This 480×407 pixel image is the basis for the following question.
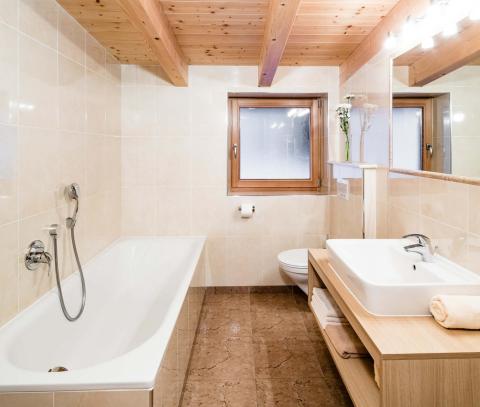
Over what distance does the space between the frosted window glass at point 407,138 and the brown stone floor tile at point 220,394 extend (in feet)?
4.92

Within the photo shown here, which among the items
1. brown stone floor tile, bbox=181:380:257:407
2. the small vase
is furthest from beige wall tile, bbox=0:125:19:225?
the small vase

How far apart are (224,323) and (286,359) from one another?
0.65m

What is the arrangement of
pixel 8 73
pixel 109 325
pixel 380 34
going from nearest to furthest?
pixel 8 73, pixel 109 325, pixel 380 34

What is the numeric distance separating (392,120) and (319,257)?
0.95 meters

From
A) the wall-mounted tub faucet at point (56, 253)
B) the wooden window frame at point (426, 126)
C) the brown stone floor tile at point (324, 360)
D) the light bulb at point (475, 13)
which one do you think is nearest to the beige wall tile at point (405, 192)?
the wooden window frame at point (426, 126)

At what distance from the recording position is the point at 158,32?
206cm

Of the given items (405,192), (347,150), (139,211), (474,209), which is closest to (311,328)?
(405,192)

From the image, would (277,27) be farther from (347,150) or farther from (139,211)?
(139,211)

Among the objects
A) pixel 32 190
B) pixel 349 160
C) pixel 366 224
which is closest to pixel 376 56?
pixel 349 160

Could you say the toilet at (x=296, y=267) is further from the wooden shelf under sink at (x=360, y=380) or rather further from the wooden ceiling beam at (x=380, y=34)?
the wooden ceiling beam at (x=380, y=34)

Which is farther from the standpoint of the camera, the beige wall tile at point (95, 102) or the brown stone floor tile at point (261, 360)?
the beige wall tile at point (95, 102)

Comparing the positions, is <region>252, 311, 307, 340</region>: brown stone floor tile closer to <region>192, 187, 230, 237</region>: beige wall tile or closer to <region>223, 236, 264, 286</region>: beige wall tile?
<region>223, 236, 264, 286</region>: beige wall tile

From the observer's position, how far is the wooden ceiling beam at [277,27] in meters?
1.67

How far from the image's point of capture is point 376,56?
2.43 m
